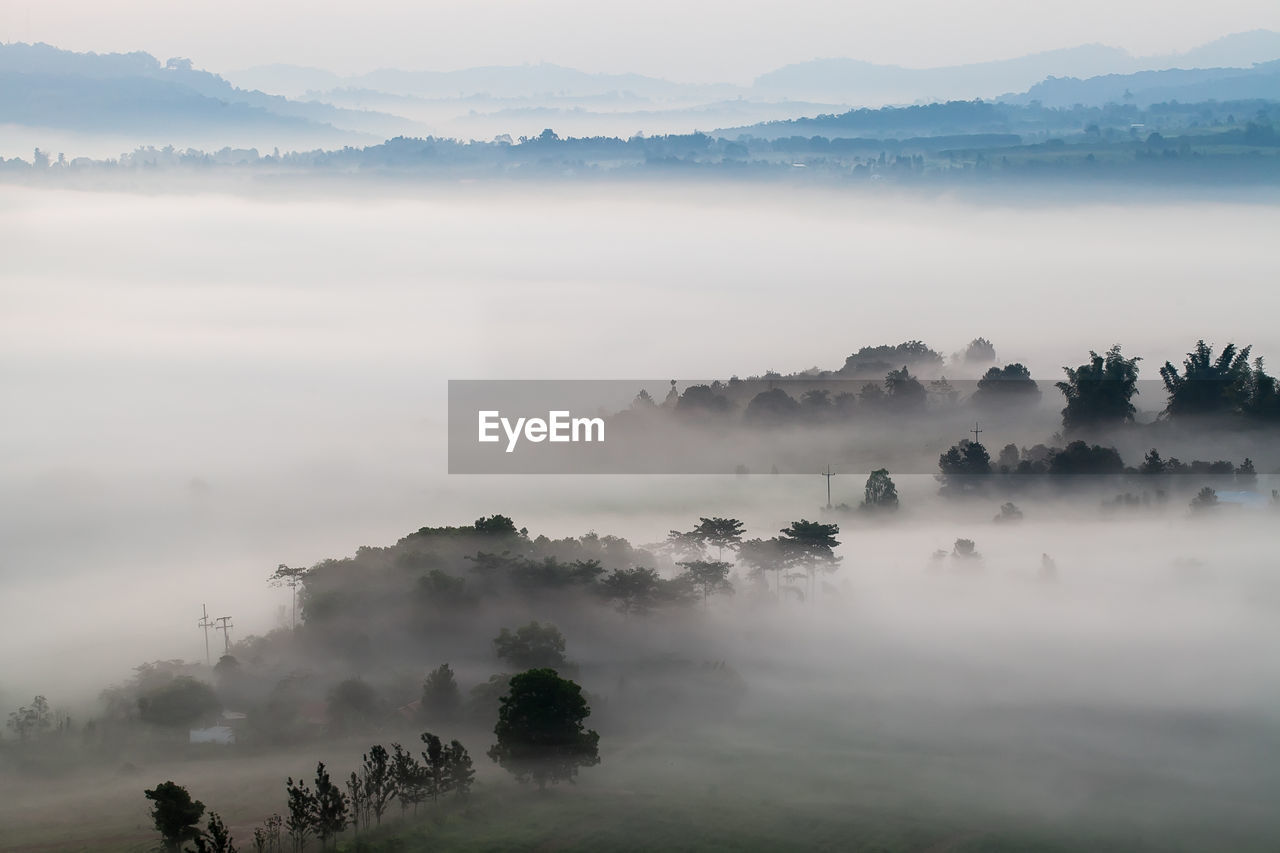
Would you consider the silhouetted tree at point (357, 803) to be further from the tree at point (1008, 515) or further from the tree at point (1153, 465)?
the tree at point (1153, 465)

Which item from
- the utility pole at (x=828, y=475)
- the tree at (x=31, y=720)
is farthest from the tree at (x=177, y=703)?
the utility pole at (x=828, y=475)

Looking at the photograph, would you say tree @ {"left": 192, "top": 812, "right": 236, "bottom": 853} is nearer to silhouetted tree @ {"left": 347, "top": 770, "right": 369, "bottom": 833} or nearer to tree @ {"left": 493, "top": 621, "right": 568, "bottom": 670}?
silhouetted tree @ {"left": 347, "top": 770, "right": 369, "bottom": 833}

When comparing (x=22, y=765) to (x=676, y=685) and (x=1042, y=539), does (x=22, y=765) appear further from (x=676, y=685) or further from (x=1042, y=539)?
(x=1042, y=539)

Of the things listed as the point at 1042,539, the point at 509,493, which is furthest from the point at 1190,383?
the point at 509,493

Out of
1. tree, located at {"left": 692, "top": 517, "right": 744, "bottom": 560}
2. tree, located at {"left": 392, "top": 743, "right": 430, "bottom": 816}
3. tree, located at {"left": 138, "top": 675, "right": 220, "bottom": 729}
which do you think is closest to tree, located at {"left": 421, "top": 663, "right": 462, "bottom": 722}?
tree, located at {"left": 392, "top": 743, "right": 430, "bottom": 816}

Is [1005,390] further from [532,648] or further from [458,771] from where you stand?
[458,771]
